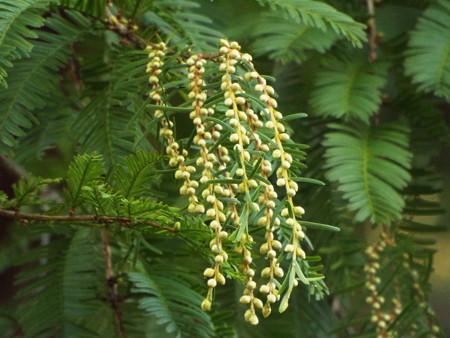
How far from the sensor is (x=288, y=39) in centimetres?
92

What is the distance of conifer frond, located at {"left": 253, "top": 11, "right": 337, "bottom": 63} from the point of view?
35.7 inches

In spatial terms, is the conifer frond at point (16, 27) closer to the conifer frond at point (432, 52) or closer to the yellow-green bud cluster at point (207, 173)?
the yellow-green bud cluster at point (207, 173)

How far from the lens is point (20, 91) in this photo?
70 centimetres

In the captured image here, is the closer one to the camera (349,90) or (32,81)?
(32,81)

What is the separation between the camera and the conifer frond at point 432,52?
865mm

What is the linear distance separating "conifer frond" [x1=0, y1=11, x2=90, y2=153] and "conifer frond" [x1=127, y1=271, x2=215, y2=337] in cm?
18

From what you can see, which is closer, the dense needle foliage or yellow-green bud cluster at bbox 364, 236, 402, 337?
the dense needle foliage

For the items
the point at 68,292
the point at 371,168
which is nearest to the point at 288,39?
the point at 371,168

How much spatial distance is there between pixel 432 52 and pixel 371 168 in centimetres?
18

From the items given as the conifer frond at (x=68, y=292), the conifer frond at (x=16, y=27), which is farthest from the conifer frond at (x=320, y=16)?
the conifer frond at (x=68, y=292)

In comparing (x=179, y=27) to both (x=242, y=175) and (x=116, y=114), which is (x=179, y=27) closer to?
(x=116, y=114)

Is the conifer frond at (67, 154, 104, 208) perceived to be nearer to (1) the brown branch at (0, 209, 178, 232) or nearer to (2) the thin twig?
(1) the brown branch at (0, 209, 178, 232)

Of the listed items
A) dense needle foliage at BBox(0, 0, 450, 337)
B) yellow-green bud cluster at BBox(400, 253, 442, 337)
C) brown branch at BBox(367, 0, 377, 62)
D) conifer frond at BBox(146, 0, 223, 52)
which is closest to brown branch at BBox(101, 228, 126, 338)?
dense needle foliage at BBox(0, 0, 450, 337)

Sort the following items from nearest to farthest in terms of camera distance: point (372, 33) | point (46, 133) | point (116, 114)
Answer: point (116, 114) < point (46, 133) < point (372, 33)
